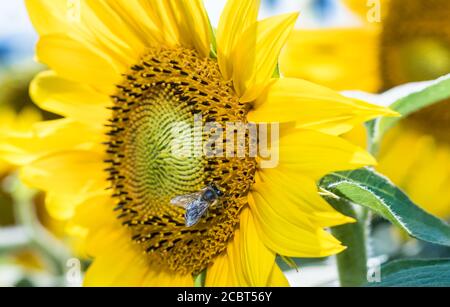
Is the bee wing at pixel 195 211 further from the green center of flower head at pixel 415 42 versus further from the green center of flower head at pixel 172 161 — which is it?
the green center of flower head at pixel 415 42

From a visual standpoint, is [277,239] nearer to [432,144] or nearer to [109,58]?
[109,58]

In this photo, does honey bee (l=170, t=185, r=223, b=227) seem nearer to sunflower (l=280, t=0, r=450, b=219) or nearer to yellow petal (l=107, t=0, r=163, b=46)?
yellow petal (l=107, t=0, r=163, b=46)

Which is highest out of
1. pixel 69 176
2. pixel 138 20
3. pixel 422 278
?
pixel 138 20

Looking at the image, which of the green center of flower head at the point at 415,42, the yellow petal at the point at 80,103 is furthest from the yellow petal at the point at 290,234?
the green center of flower head at the point at 415,42

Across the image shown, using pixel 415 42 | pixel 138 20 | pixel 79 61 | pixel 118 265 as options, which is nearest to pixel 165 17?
pixel 138 20

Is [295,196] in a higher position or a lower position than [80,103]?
lower

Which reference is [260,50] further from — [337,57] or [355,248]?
[337,57]
